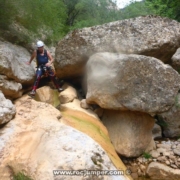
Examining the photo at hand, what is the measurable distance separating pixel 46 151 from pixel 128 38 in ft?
12.4

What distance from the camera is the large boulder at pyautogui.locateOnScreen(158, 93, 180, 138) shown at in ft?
25.6

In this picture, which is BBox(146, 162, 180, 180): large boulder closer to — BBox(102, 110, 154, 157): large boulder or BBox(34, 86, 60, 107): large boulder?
BBox(102, 110, 154, 157): large boulder

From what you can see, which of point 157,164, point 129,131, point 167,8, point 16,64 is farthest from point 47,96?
point 167,8

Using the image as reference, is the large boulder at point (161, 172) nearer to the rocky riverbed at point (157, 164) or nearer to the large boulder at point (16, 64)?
the rocky riverbed at point (157, 164)

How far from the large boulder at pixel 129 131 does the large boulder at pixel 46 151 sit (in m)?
2.14

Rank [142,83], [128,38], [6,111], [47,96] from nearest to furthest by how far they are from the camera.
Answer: [6,111]
[142,83]
[128,38]
[47,96]

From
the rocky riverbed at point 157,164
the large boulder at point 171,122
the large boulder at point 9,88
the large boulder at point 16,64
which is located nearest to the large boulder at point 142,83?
the rocky riverbed at point 157,164

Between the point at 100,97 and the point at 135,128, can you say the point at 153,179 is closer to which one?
the point at 135,128

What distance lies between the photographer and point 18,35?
7.84 m

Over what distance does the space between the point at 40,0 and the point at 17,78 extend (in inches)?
101

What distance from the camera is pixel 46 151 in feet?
13.0

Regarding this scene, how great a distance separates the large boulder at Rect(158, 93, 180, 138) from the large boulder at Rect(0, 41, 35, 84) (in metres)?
4.27

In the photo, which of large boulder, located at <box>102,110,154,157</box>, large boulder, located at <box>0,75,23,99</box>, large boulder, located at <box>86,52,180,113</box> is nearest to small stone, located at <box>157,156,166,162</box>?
large boulder, located at <box>102,110,154,157</box>

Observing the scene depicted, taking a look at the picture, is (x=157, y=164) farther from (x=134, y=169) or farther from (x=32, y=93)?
(x=32, y=93)
